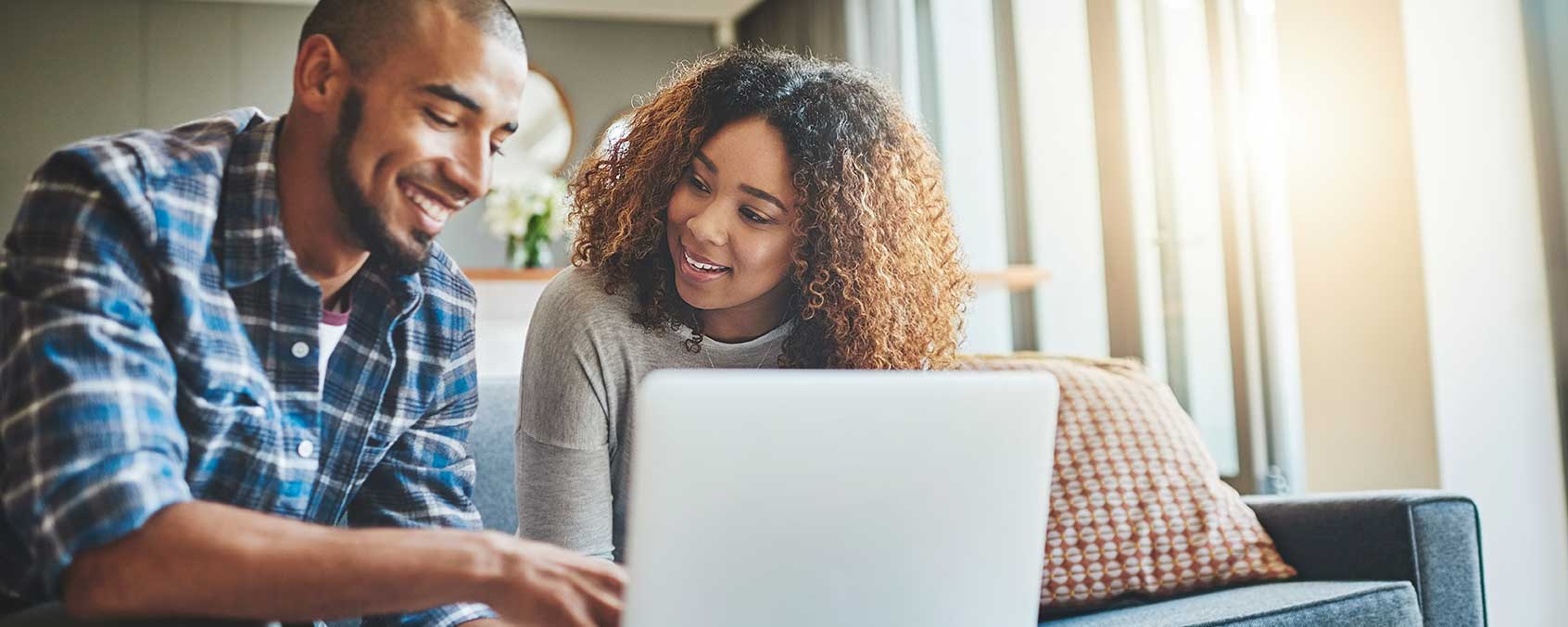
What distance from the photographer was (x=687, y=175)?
1.47m

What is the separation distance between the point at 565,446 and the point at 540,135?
4480 millimetres

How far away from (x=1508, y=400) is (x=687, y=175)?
158 centimetres

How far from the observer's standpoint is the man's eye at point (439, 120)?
1021 mm

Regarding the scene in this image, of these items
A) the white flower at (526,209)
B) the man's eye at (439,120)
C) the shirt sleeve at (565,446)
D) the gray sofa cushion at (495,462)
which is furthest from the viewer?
the white flower at (526,209)

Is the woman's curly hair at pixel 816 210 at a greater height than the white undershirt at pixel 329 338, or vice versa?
the woman's curly hair at pixel 816 210

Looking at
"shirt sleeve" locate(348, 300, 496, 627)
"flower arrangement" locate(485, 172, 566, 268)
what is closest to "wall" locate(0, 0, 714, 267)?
"flower arrangement" locate(485, 172, 566, 268)

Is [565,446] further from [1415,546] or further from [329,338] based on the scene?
[1415,546]

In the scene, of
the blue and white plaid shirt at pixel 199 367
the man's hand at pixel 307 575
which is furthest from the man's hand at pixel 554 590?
the blue and white plaid shirt at pixel 199 367

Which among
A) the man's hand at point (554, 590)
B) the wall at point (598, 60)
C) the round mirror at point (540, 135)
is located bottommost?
the man's hand at point (554, 590)

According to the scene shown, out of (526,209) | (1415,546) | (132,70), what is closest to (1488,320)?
(1415,546)

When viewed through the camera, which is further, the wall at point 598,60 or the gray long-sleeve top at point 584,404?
the wall at point 598,60

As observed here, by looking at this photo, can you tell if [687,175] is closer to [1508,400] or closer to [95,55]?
[1508,400]

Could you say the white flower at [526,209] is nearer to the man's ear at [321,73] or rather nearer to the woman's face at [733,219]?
the woman's face at [733,219]

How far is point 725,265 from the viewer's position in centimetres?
140
